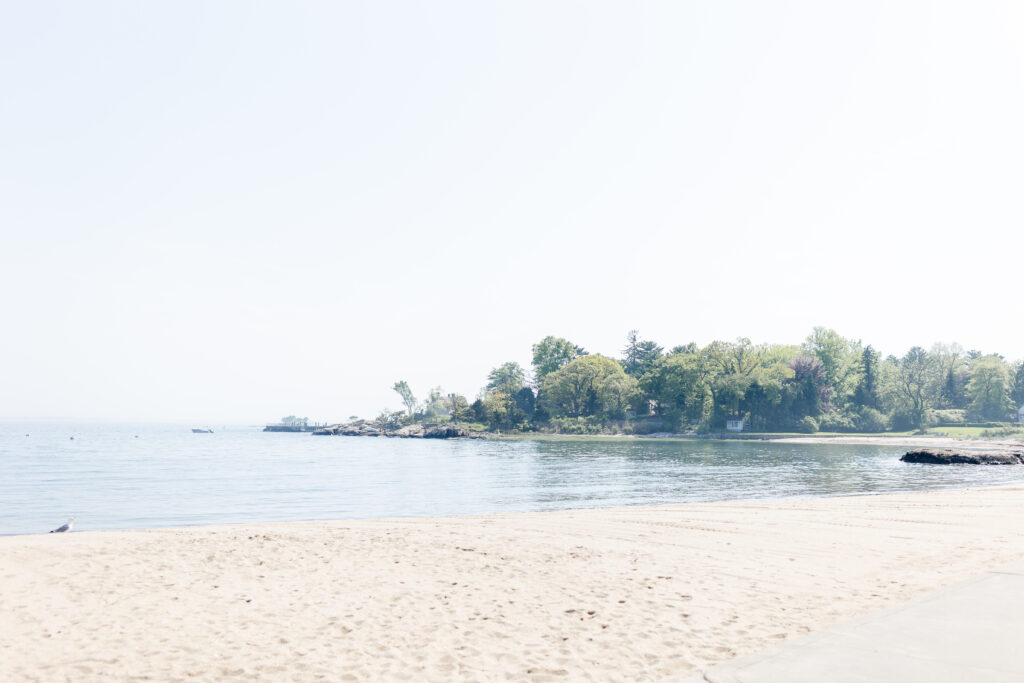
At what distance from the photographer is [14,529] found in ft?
83.3

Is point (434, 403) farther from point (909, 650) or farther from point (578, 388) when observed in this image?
point (909, 650)

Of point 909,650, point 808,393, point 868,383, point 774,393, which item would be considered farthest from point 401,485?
point 868,383

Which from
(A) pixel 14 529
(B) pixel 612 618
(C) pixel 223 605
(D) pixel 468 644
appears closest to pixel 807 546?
(B) pixel 612 618

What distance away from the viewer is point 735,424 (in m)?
127

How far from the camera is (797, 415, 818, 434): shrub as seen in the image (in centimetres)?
→ 12062

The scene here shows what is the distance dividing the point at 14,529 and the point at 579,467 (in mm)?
41980

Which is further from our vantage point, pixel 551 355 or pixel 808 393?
pixel 551 355

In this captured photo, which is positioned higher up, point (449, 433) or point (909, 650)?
point (909, 650)

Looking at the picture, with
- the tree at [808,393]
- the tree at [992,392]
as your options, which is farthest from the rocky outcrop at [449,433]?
the tree at [992,392]

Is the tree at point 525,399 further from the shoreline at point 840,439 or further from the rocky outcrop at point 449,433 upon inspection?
the shoreline at point 840,439

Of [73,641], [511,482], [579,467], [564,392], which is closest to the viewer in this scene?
[73,641]

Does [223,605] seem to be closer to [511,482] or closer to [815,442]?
[511,482]

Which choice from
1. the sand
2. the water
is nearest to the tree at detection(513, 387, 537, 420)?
the water

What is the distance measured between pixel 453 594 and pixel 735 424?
12376cm
